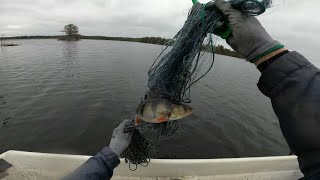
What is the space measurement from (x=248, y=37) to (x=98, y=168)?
1836 mm

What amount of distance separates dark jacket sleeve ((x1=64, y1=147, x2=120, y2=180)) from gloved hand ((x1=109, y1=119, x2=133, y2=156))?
347mm

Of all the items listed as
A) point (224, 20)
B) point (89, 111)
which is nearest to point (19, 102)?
point (89, 111)

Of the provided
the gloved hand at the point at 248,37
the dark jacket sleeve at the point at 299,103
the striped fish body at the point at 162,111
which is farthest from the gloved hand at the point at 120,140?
the dark jacket sleeve at the point at 299,103

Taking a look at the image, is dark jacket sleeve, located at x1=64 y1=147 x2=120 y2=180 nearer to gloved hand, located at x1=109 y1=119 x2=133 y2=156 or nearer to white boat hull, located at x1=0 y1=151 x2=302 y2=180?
gloved hand, located at x1=109 y1=119 x2=133 y2=156

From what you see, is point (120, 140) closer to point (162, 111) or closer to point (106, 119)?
point (162, 111)

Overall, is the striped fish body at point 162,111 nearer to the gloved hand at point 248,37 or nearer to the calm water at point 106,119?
the gloved hand at point 248,37

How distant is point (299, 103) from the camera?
1.60m

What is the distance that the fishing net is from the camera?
247cm

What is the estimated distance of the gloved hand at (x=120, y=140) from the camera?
3314 mm

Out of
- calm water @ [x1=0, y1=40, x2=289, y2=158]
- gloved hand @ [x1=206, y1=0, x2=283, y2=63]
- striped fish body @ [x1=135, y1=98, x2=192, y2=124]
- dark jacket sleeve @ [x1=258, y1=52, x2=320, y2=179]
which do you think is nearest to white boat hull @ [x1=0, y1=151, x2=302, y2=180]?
striped fish body @ [x1=135, y1=98, x2=192, y2=124]

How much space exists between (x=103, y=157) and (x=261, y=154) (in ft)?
34.0

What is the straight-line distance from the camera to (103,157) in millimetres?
2811

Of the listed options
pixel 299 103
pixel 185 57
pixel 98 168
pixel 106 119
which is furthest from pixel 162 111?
pixel 106 119

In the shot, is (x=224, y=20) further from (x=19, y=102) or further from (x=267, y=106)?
(x=267, y=106)
